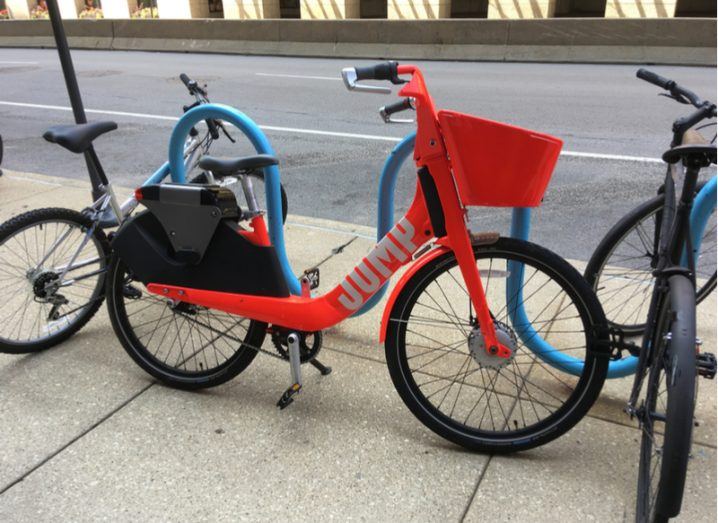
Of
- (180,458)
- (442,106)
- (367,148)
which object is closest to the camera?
(180,458)

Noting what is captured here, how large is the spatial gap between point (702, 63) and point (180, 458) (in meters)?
14.1

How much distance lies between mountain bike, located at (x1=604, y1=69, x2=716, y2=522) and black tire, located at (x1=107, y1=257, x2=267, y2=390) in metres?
1.62

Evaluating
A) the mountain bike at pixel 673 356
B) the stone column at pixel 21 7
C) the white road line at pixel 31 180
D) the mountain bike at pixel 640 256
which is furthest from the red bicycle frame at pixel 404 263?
the stone column at pixel 21 7

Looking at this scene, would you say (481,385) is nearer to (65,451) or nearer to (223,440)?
(223,440)

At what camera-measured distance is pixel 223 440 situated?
2609 mm

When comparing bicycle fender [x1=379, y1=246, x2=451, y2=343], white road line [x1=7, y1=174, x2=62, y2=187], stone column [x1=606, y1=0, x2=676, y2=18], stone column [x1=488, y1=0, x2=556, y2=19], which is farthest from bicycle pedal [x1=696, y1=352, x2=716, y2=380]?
stone column [x1=488, y1=0, x2=556, y2=19]

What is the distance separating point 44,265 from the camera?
3.30 meters

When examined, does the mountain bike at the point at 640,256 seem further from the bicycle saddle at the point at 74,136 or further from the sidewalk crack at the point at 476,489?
the bicycle saddle at the point at 74,136

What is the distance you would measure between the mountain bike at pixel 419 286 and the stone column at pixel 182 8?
25.4 m

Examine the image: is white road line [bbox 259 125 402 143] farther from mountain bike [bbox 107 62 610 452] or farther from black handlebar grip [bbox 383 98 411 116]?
black handlebar grip [bbox 383 98 411 116]

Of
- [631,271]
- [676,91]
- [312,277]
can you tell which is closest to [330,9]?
[631,271]

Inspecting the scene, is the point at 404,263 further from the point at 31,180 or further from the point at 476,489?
the point at 31,180

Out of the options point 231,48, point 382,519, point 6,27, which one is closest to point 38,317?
point 382,519

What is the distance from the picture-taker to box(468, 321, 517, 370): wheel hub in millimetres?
2443
